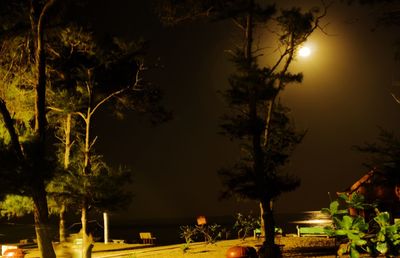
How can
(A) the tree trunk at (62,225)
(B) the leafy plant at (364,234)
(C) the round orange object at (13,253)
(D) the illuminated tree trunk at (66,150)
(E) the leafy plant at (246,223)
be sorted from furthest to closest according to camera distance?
(E) the leafy plant at (246,223), (D) the illuminated tree trunk at (66,150), (A) the tree trunk at (62,225), (C) the round orange object at (13,253), (B) the leafy plant at (364,234)

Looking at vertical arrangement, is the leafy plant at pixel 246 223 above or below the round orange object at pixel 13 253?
above

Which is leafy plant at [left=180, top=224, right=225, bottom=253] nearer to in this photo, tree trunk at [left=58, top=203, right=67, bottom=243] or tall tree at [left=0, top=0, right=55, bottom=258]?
tree trunk at [left=58, top=203, right=67, bottom=243]

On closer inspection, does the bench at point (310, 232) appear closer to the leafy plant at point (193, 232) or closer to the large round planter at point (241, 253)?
the leafy plant at point (193, 232)

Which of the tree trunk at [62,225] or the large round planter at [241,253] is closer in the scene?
the large round planter at [241,253]

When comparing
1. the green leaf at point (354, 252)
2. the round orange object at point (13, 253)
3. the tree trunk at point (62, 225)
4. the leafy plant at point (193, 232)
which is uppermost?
the tree trunk at point (62, 225)

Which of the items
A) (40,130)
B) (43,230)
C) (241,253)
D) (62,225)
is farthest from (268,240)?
(62,225)

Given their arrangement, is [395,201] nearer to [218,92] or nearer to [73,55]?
[218,92]

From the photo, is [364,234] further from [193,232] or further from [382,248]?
[193,232]

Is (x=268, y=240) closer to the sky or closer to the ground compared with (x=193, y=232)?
closer to the ground

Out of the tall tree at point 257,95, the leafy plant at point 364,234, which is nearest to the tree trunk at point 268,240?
the tall tree at point 257,95

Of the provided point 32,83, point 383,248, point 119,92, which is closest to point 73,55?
point 119,92

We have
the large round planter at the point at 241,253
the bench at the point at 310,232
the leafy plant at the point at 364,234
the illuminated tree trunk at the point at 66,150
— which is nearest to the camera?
the leafy plant at the point at 364,234

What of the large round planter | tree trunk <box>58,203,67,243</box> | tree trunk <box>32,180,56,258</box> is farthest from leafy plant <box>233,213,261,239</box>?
tree trunk <box>32,180,56,258</box>

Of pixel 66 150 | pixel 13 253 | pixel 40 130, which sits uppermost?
pixel 66 150
